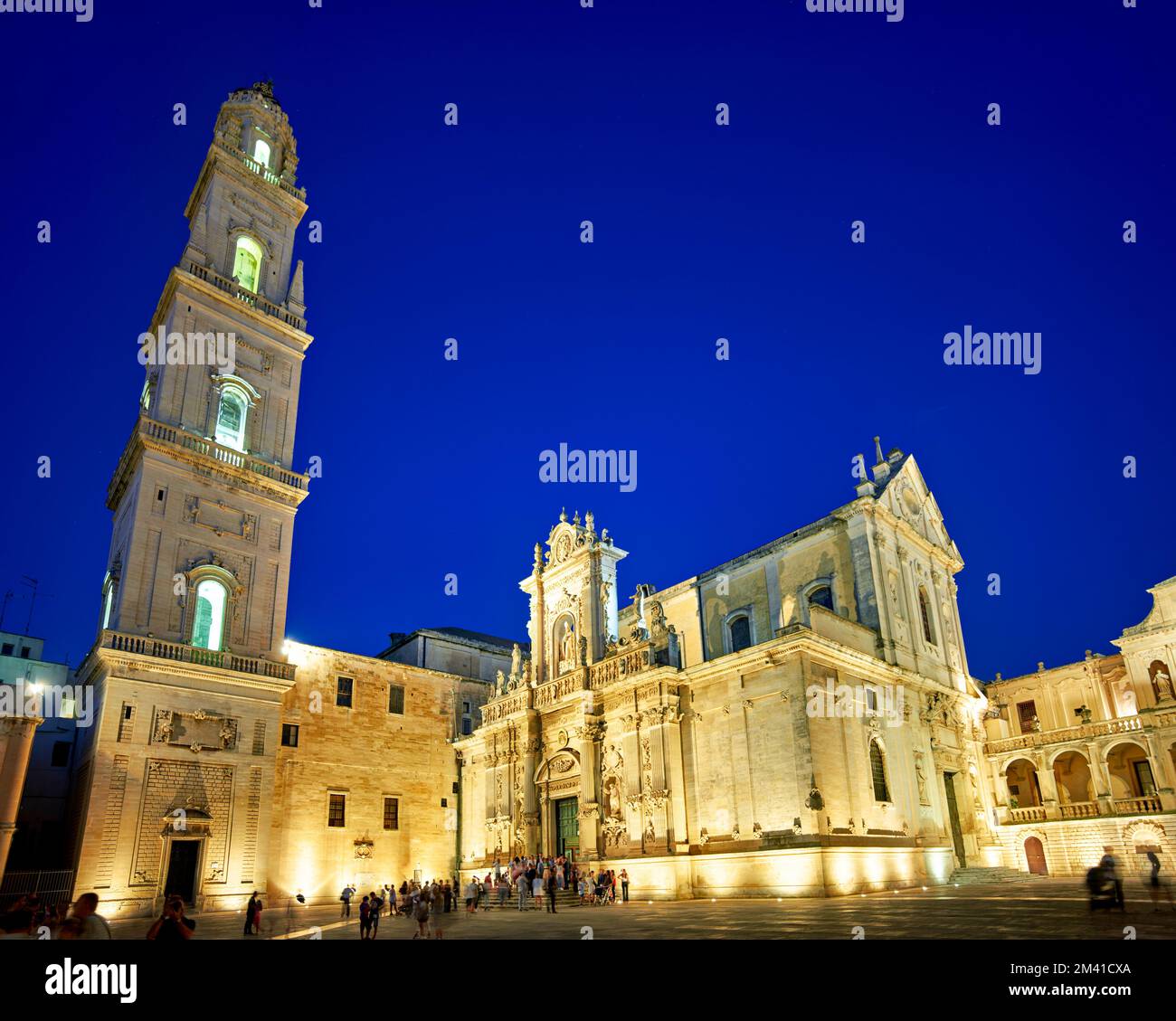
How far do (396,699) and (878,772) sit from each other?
69.7 feet

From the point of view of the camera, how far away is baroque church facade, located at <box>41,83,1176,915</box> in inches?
990

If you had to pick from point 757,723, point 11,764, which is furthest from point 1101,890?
point 11,764

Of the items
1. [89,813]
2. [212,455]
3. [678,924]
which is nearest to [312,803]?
[89,813]

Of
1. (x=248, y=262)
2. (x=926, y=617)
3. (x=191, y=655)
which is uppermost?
(x=248, y=262)

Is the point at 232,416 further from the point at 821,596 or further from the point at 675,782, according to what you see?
the point at 821,596

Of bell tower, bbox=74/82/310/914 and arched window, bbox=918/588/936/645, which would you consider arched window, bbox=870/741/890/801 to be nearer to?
arched window, bbox=918/588/936/645

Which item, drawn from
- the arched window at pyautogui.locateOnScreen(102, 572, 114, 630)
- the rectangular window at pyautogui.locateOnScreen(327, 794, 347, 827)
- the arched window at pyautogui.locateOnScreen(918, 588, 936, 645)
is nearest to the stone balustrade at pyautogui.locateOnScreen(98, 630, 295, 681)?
the arched window at pyautogui.locateOnScreen(102, 572, 114, 630)

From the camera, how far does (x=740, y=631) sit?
1297 inches

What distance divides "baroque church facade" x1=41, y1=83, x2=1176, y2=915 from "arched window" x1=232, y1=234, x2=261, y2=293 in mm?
226

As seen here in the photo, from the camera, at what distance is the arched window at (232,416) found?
32.2 m

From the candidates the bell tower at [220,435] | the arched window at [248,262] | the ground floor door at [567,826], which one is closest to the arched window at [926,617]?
the ground floor door at [567,826]
